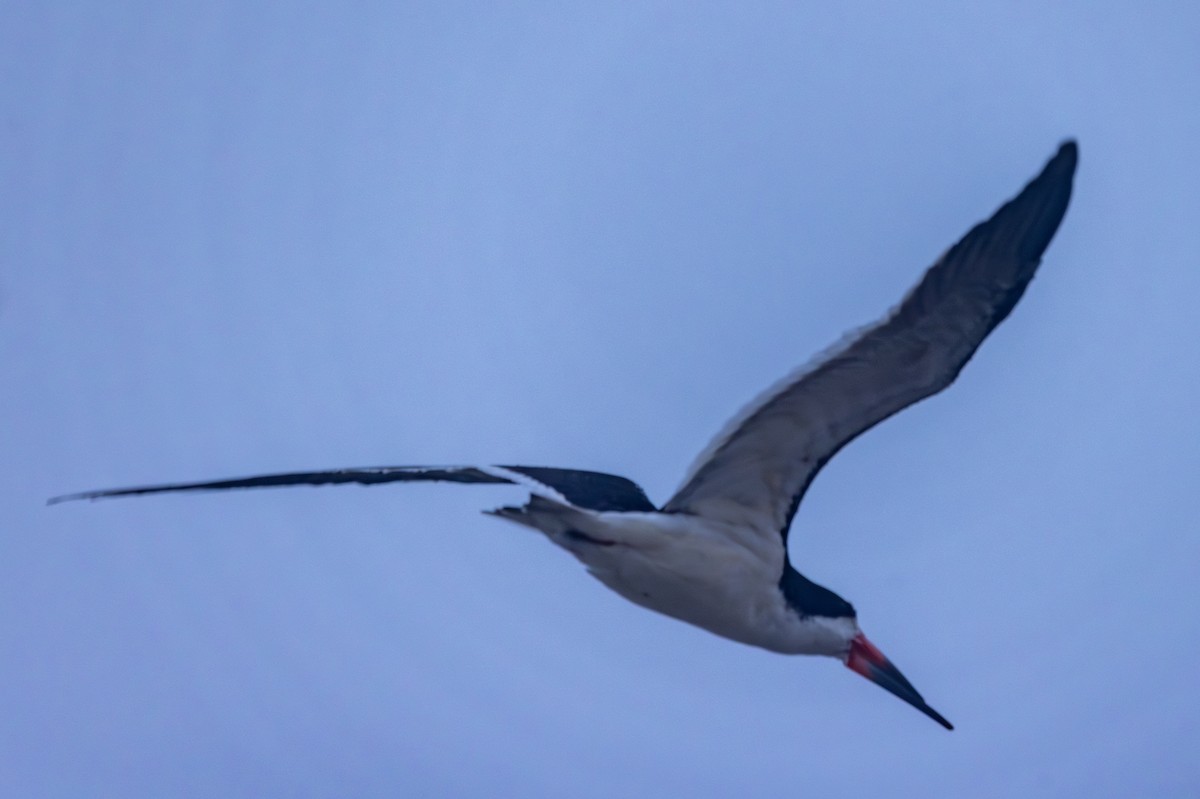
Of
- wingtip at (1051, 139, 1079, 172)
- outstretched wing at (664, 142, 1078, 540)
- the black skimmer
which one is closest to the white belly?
the black skimmer

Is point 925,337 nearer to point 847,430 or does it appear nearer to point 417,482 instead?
point 847,430

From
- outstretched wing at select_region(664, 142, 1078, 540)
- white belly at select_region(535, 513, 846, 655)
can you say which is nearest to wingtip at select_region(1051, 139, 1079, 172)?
outstretched wing at select_region(664, 142, 1078, 540)

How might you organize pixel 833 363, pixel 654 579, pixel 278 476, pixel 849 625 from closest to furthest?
pixel 278 476, pixel 833 363, pixel 654 579, pixel 849 625

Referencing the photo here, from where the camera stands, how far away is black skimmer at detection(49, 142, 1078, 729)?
622cm

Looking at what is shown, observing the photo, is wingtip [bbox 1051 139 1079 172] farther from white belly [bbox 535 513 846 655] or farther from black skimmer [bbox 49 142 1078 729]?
white belly [bbox 535 513 846 655]

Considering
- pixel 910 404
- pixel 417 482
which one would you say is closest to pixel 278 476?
pixel 417 482

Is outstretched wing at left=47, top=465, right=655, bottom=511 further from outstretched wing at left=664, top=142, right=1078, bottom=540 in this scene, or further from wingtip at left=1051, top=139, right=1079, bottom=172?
wingtip at left=1051, top=139, right=1079, bottom=172

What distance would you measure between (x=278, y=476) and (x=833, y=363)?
2.55m

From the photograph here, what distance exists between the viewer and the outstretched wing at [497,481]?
5.73 m

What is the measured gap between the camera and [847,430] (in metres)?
6.90

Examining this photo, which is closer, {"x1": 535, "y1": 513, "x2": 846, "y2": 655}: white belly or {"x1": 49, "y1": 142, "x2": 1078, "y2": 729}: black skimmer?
{"x1": 49, "y1": 142, "x2": 1078, "y2": 729}: black skimmer

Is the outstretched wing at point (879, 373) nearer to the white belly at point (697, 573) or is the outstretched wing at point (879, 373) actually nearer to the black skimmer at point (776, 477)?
the black skimmer at point (776, 477)

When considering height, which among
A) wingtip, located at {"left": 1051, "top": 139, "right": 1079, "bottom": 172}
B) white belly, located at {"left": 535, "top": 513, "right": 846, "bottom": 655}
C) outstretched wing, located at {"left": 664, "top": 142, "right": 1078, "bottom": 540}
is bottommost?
white belly, located at {"left": 535, "top": 513, "right": 846, "bottom": 655}

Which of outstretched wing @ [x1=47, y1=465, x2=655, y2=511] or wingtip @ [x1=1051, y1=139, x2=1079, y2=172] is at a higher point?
wingtip @ [x1=1051, y1=139, x2=1079, y2=172]
